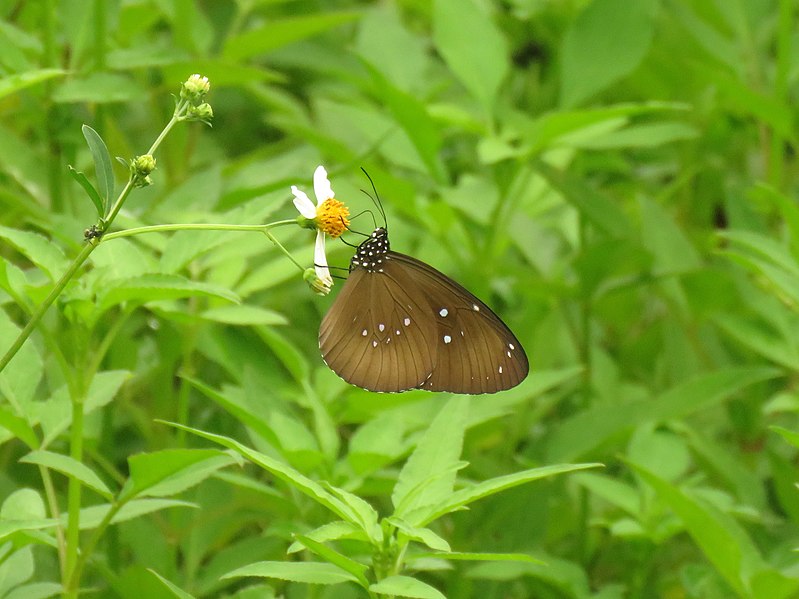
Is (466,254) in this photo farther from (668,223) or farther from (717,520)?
(717,520)

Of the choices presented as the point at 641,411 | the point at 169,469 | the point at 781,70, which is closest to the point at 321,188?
the point at 169,469

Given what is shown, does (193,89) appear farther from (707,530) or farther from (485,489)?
(707,530)

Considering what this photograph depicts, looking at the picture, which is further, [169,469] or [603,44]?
[603,44]

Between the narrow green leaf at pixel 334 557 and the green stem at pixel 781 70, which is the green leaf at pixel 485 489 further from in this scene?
the green stem at pixel 781 70

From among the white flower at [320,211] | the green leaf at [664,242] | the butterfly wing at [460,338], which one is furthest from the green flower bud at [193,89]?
the green leaf at [664,242]

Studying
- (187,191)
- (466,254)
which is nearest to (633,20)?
(466,254)
